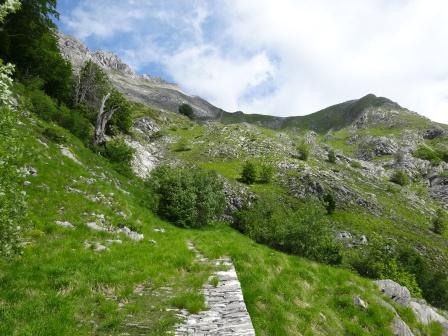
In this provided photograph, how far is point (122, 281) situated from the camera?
13.2 m

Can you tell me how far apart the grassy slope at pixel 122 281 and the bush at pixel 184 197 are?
272 inches

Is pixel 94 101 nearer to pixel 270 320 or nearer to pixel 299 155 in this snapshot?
pixel 299 155

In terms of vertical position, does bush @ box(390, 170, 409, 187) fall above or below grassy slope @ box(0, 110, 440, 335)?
above

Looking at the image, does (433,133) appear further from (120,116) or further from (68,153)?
(68,153)

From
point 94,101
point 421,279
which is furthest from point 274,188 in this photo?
point 94,101

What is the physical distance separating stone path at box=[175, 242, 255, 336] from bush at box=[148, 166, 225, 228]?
1719 centimetres

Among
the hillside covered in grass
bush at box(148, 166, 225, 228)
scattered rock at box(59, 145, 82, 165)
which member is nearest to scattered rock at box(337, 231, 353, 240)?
the hillside covered in grass

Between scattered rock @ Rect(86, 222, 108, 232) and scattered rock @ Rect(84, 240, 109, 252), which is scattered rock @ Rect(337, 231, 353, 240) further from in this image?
scattered rock @ Rect(84, 240, 109, 252)

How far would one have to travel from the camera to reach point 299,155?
87188 mm

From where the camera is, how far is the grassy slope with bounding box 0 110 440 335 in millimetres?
10391

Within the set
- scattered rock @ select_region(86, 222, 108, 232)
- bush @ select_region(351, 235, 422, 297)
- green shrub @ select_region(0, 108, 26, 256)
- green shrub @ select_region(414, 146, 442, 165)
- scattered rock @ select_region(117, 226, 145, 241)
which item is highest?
green shrub @ select_region(414, 146, 442, 165)

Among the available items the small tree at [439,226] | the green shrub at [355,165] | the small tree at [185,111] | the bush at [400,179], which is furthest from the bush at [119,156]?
the small tree at [185,111]

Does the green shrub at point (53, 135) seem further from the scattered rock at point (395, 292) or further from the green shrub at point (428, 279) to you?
the green shrub at point (428, 279)

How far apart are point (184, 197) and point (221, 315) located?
70.6 ft
